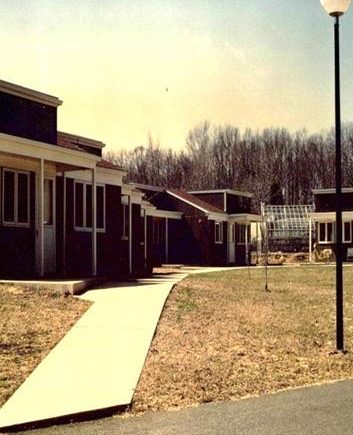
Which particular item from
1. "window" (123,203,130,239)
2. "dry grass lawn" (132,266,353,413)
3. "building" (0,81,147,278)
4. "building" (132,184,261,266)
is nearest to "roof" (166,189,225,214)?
"building" (132,184,261,266)

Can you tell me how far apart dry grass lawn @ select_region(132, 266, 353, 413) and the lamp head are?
5062mm

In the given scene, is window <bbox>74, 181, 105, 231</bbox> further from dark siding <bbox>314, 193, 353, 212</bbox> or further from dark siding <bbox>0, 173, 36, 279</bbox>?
dark siding <bbox>314, 193, 353, 212</bbox>

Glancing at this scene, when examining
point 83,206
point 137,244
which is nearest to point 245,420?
point 83,206

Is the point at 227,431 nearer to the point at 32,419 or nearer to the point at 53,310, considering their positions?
the point at 32,419

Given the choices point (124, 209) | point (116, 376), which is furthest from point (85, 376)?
point (124, 209)

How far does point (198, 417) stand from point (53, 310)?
6.06 metres

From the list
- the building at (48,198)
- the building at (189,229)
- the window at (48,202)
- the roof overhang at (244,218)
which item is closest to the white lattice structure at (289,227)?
the roof overhang at (244,218)

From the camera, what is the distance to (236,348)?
10133 millimetres

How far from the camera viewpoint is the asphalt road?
6113 millimetres

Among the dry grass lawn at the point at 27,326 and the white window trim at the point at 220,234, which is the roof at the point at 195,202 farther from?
the dry grass lawn at the point at 27,326

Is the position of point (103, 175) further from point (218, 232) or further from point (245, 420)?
point (218, 232)

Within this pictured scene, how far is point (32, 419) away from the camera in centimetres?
632

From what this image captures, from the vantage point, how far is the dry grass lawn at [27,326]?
8208mm

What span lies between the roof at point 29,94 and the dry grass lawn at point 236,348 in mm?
6769
